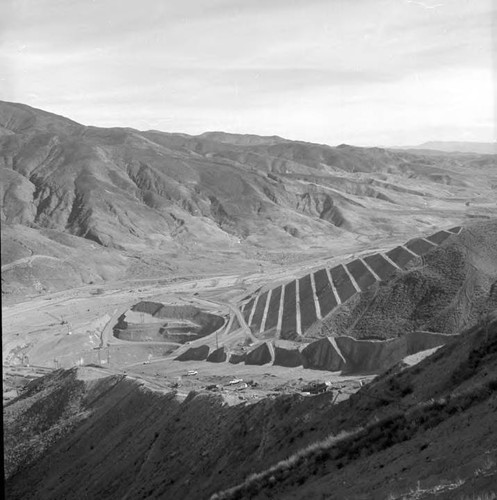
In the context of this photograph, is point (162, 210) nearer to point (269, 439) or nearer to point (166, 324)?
point (166, 324)

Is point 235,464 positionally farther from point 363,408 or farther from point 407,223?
point 407,223

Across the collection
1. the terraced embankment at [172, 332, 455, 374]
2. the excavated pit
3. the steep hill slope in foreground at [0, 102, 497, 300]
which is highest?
the steep hill slope in foreground at [0, 102, 497, 300]

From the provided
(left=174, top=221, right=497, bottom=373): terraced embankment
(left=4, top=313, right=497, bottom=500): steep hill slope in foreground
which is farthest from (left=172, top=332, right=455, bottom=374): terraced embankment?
(left=4, top=313, right=497, bottom=500): steep hill slope in foreground

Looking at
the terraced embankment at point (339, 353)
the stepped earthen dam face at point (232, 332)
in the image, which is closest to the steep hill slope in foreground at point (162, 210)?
the stepped earthen dam face at point (232, 332)

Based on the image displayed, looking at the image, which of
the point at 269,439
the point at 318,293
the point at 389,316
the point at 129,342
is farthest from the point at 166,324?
the point at 269,439

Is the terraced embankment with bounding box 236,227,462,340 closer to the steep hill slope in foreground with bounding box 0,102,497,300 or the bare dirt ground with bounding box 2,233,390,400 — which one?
the bare dirt ground with bounding box 2,233,390,400

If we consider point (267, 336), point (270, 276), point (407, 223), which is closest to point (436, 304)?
point (267, 336)
